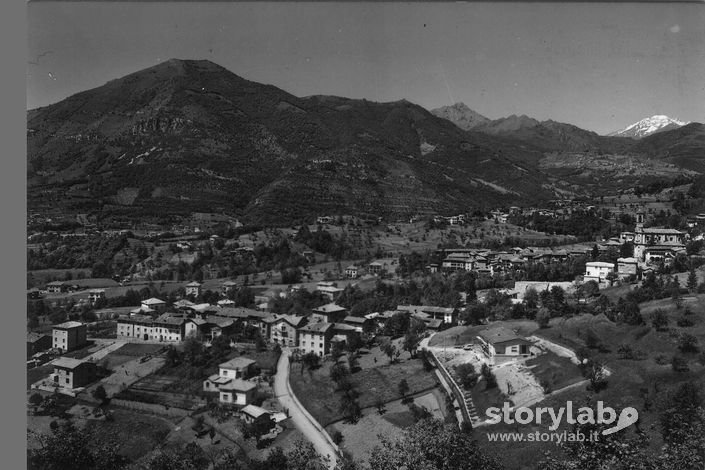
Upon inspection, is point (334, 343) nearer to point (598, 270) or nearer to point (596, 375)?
point (596, 375)

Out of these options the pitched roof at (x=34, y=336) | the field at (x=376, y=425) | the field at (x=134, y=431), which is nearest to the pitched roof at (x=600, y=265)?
the field at (x=376, y=425)

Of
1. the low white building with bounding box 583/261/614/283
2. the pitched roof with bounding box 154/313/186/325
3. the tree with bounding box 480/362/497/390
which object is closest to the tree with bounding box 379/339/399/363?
the tree with bounding box 480/362/497/390

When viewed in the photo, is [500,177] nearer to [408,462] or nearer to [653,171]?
[653,171]

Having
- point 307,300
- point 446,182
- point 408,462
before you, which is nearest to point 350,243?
point 307,300

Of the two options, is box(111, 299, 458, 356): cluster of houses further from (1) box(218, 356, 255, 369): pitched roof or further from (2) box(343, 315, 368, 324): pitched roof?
(1) box(218, 356, 255, 369): pitched roof

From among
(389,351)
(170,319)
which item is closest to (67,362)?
(170,319)

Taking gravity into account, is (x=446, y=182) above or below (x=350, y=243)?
above
